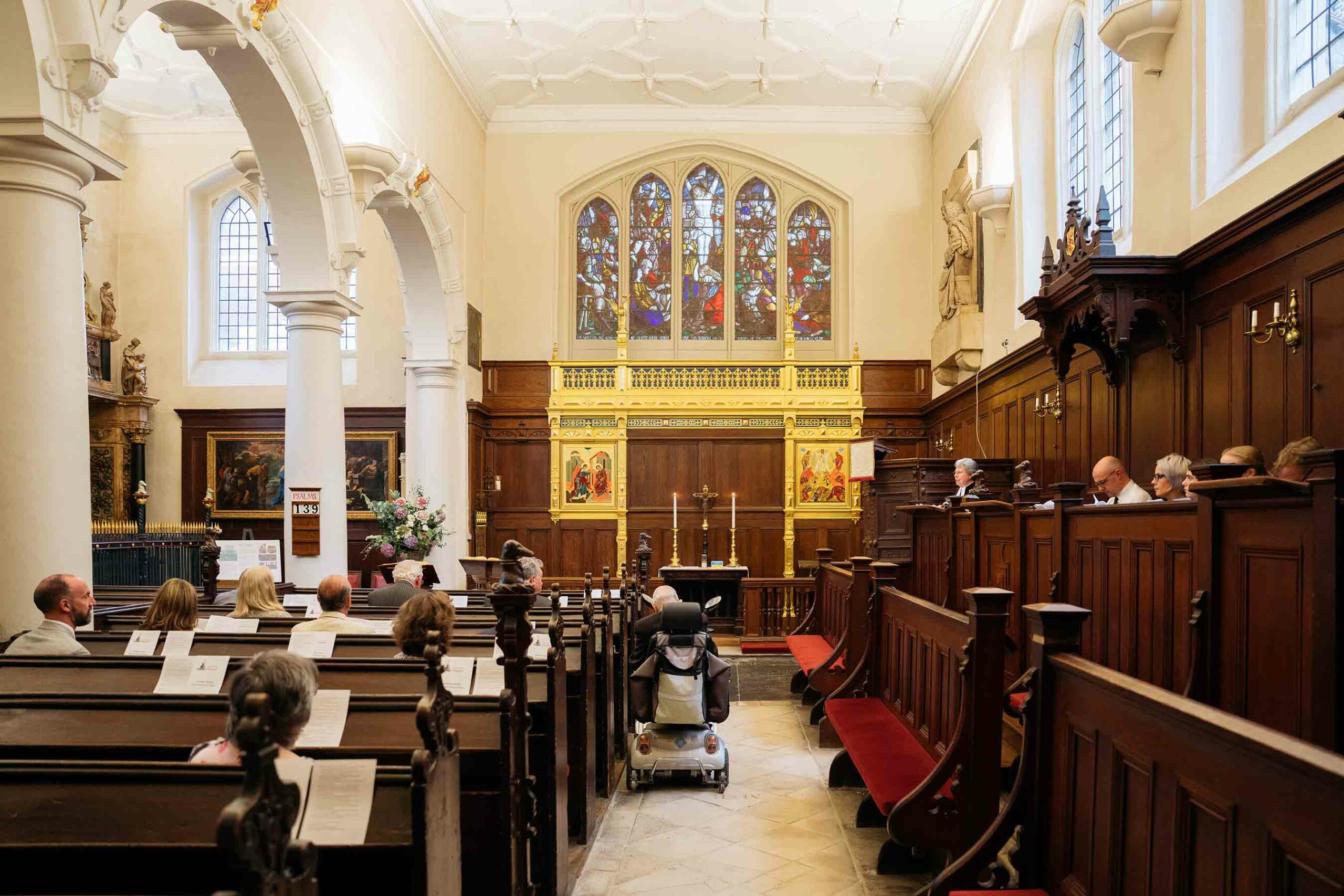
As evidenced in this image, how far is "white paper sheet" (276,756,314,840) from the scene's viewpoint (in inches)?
85.7

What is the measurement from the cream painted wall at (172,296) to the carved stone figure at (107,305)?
39cm

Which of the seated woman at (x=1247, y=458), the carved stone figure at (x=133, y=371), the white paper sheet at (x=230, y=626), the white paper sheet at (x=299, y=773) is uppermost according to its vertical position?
the carved stone figure at (x=133, y=371)

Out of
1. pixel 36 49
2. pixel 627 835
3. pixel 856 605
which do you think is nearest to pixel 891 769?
pixel 627 835

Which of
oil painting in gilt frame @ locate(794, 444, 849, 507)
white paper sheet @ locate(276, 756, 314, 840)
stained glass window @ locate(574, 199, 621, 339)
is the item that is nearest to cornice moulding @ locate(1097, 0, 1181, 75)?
white paper sheet @ locate(276, 756, 314, 840)

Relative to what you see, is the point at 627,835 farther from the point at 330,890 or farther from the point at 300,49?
the point at 300,49

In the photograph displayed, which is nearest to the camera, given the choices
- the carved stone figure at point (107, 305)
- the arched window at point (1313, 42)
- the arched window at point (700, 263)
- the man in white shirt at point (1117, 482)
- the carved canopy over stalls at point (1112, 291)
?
the arched window at point (1313, 42)

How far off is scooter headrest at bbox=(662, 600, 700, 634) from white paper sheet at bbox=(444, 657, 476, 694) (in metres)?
2.64

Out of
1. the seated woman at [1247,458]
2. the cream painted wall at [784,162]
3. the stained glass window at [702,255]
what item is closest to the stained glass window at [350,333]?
the cream painted wall at [784,162]

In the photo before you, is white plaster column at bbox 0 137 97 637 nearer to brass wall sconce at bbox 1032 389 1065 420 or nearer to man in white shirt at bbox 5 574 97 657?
man in white shirt at bbox 5 574 97 657

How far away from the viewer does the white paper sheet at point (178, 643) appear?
4.38 metres

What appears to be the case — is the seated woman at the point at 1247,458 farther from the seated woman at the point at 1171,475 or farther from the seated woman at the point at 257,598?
the seated woman at the point at 257,598

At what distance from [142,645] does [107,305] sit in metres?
12.4

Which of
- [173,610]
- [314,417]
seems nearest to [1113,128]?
[314,417]

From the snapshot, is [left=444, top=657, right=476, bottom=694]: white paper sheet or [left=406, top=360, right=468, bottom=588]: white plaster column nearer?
[left=444, top=657, right=476, bottom=694]: white paper sheet
